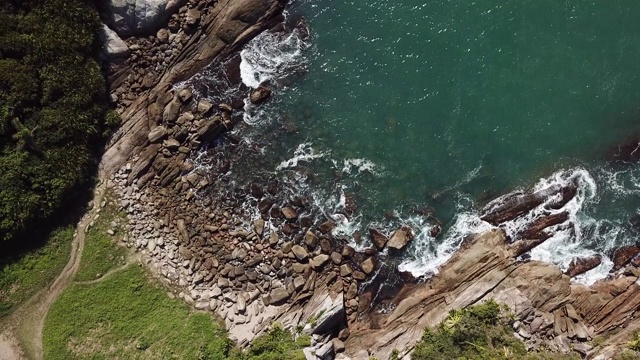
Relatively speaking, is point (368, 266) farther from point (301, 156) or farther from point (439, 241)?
point (301, 156)

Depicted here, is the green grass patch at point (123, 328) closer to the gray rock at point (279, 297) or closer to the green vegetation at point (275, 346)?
the green vegetation at point (275, 346)

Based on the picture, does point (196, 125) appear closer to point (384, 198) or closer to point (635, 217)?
point (384, 198)

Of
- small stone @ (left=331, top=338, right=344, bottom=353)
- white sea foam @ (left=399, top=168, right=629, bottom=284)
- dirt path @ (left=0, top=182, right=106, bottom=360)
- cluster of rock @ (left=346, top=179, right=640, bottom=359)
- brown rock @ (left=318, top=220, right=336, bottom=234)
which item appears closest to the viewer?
cluster of rock @ (left=346, top=179, right=640, bottom=359)

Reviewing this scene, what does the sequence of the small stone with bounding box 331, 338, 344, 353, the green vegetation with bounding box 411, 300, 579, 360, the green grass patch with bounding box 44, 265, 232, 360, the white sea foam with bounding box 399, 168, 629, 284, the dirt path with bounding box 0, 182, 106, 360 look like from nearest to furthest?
the green vegetation with bounding box 411, 300, 579, 360 → the dirt path with bounding box 0, 182, 106, 360 → the green grass patch with bounding box 44, 265, 232, 360 → the small stone with bounding box 331, 338, 344, 353 → the white sea foam with bounding box 399, 168, 629, 284

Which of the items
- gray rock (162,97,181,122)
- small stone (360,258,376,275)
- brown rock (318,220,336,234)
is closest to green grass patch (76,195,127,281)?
gray rock (162,97,181,122)

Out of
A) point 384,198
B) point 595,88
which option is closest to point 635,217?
point 595,88

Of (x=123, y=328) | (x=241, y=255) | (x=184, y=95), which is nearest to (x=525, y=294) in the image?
(x=241, y=255)

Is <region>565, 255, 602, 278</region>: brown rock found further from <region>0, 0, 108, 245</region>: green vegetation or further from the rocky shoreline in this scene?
<region>0, 0, 108, 245</region>: green vegetation
